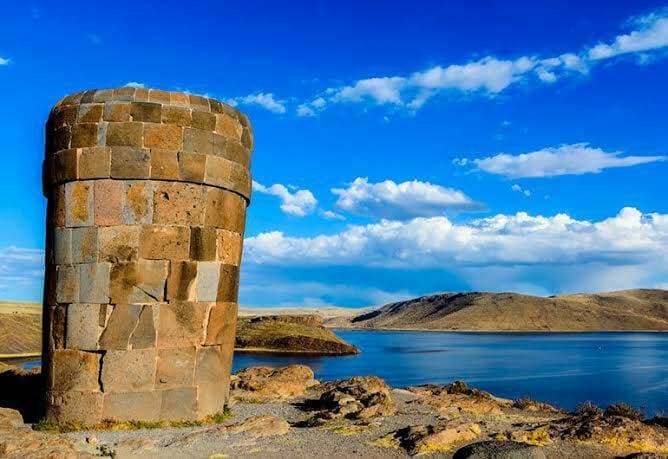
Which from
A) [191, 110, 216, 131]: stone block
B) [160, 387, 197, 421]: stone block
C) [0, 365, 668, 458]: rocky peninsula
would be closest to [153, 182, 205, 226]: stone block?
[191, 110, 216, 131]: stone block

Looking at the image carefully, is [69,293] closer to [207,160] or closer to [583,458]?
[207,160]

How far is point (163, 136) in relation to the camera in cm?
1002

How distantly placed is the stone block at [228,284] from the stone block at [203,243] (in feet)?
1.20

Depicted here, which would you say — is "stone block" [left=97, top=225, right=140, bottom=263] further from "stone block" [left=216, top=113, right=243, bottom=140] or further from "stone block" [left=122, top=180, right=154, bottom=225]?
"stone block" [left=216, top=113, right=243, bottom=140]

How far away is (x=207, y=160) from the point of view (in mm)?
10203

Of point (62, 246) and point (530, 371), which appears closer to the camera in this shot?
point (62, 246)

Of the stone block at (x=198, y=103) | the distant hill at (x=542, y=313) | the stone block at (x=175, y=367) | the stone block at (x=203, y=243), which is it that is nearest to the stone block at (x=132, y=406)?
the stone block at (x=175, y=367)

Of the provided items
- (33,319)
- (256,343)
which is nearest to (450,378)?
(256,343)

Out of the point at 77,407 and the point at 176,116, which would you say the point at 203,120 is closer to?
the point at 176,116

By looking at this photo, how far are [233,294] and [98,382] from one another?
8.41ft

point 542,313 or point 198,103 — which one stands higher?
point 198,103

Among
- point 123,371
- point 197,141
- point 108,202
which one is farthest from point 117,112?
point 123,371

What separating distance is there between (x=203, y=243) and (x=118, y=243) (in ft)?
4.28

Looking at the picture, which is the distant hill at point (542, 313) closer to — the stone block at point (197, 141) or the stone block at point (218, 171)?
the stone block at point (218, 171)
